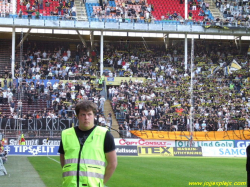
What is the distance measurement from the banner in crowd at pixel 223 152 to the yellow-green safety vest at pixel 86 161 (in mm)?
29236

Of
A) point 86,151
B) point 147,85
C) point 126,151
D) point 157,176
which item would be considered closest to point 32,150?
point 126,151

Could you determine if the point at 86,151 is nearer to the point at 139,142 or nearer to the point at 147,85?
the point at 139,142

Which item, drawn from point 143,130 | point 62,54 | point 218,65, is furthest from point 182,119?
point 62,54

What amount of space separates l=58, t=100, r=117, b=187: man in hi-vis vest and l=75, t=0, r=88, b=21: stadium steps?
43.3m

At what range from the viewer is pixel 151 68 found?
156ft

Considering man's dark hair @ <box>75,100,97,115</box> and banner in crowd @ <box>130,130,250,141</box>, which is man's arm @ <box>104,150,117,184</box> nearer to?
man's dark hair @ <box>75,100,97,115</box>

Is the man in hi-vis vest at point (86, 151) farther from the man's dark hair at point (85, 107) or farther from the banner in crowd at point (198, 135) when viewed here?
the banner in crowd at point (198, 135)

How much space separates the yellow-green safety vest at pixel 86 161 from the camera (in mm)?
5398

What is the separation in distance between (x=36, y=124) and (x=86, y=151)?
31.2 m

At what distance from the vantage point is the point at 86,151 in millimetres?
5434

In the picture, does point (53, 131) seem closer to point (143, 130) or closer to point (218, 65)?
point (143, 130)

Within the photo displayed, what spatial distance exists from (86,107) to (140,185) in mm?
10686

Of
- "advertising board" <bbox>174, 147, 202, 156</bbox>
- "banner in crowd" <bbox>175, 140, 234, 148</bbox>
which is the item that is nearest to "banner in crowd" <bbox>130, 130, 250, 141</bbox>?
"banner in crowd" <bbox>175, 140, 234, 148</bbox>

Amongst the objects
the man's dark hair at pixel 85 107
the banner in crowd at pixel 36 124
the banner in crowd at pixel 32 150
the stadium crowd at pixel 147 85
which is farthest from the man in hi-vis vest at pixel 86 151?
the stadium crowd at pixel 147 85
